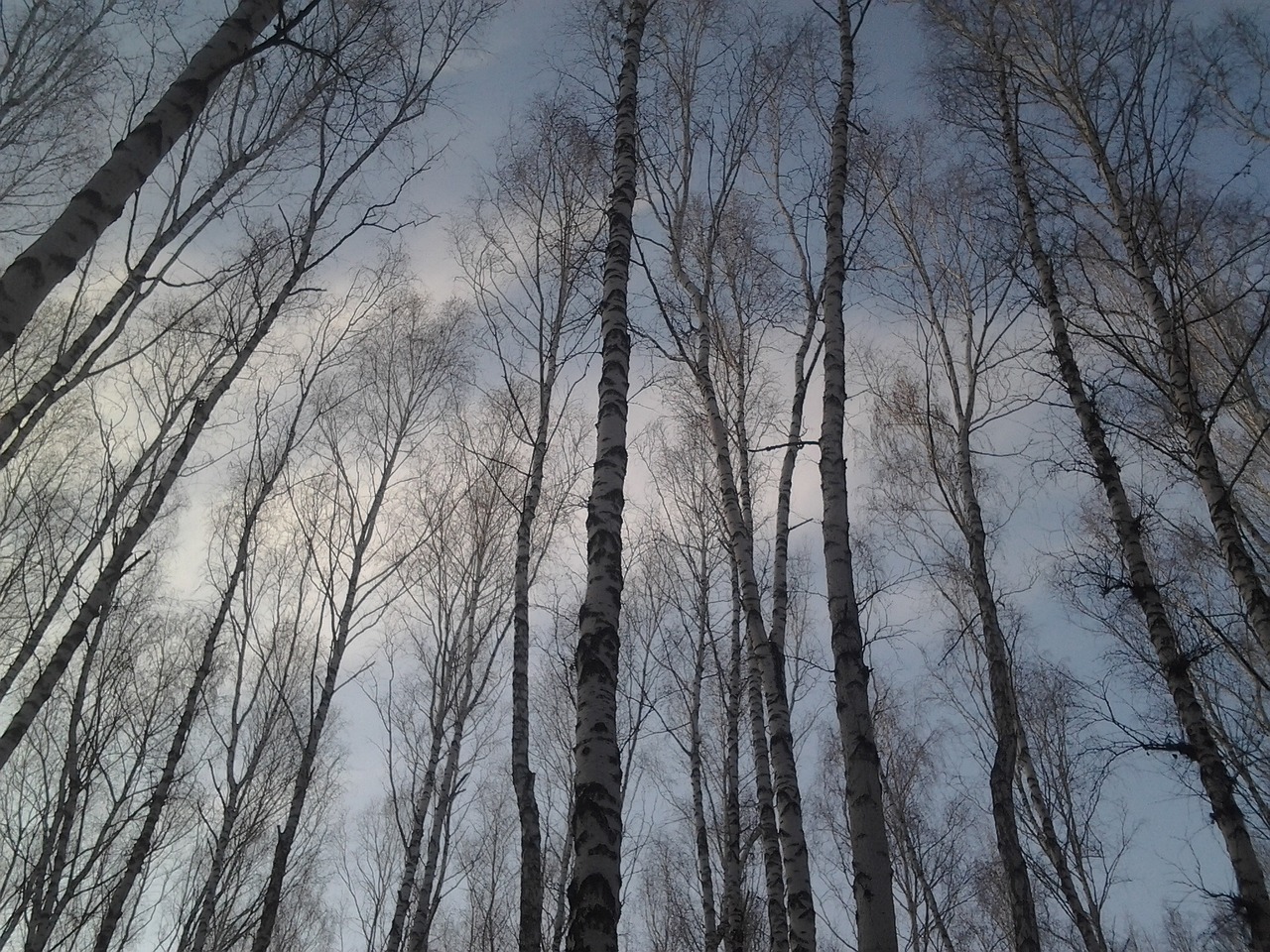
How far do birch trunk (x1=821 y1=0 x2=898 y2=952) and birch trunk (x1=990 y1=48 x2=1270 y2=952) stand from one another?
2380 millimetres

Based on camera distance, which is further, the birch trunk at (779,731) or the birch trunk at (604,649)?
the birch trunk at (779,731)

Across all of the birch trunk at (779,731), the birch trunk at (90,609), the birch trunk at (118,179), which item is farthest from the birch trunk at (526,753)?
the birch trunk at (118,179)

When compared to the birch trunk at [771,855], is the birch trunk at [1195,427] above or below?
above

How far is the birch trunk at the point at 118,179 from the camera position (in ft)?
9.43

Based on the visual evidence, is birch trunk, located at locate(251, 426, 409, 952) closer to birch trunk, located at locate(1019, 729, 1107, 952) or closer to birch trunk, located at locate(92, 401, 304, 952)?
birch trunk, located at locate(92, 401, 304, 952)

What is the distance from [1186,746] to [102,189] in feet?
23.0

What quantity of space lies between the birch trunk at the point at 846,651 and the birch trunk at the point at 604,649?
1.46m

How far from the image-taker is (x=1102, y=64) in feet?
26.1

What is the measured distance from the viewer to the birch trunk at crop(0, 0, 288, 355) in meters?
2.87

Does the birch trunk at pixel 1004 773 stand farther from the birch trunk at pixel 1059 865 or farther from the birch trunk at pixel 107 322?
the birch trunk at pixel 107 322

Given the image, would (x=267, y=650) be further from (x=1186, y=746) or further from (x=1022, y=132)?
(x=1022, y=132)

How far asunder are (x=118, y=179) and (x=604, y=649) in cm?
314

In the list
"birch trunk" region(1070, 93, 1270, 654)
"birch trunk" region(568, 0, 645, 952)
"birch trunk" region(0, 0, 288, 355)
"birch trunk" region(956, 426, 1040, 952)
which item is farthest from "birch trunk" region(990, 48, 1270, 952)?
"birch trunk" region(0, 0, 288, 355)

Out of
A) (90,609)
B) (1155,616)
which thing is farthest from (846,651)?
(90,609)
